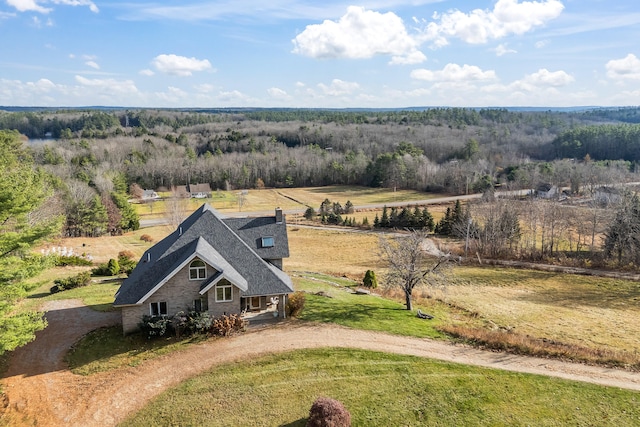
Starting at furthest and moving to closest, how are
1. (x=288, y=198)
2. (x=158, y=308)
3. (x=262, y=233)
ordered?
(x=288, y=198), (x=262, y=233), (x=158, y=308)

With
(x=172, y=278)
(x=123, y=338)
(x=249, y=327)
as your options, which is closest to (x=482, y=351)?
(x=249, y=327)

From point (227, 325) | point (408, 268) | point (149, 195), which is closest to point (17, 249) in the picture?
point (227, 325)

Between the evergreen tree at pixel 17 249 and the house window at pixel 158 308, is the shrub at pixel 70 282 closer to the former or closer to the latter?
the house window at pixel 158 308

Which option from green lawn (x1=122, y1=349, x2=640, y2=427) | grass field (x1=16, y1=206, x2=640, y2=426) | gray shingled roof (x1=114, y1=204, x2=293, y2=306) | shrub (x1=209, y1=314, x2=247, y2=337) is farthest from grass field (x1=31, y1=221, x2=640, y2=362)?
shrub (x1=209, y1=314, x2=247, y2=337)

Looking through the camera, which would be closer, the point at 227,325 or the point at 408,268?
the point at 227,325

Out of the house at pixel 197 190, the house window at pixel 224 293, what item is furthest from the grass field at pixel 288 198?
the house window at pixel 224 293

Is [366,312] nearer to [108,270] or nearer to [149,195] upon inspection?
[108,270]
